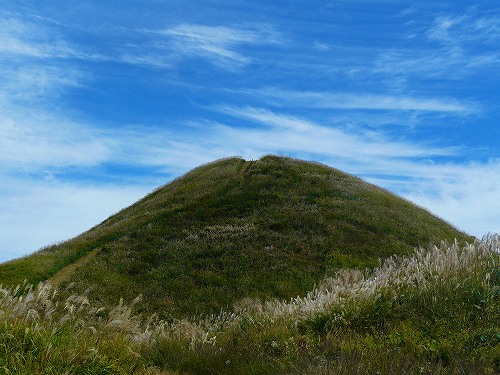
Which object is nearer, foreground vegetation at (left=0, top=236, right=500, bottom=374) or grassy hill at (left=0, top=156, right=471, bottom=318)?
foreground vegetation at (left=0, top=236, right=500, bottom=374)

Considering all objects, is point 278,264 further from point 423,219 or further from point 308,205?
point 423,219

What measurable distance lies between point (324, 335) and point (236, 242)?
22.0 metres

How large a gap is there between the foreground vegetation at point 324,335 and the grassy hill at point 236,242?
1305cm

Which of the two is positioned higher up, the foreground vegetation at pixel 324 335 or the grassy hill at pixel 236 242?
the grassy hill at pixel 236 242

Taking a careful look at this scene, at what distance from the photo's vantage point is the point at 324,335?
319 inches

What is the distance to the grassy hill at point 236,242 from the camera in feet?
82.2

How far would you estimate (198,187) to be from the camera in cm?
4150

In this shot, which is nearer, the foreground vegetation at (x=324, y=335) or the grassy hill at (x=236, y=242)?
the foreground vegetation at (x=324, y=335)

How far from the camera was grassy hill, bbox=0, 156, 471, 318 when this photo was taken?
82.2 ft

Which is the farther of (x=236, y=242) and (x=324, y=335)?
(x=236, y=242)

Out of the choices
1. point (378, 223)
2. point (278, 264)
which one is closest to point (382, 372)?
point (278, 264)

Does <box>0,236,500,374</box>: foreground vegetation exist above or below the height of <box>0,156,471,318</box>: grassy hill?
below

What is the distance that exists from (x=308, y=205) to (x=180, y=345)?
2674 centimetres

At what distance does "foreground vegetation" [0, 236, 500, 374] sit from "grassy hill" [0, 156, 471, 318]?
1305cm
